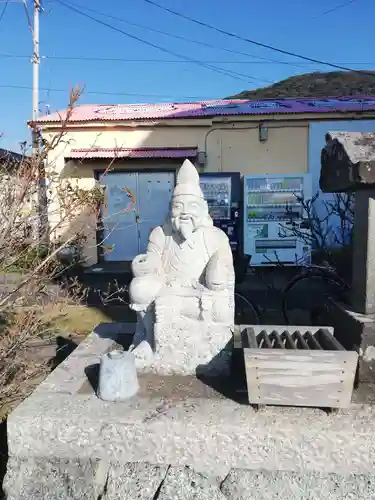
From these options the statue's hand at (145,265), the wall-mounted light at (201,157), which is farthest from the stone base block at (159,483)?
the wall-mounted light at (201,157)

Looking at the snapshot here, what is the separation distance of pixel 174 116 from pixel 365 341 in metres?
6.68

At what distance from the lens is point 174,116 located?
8117mm

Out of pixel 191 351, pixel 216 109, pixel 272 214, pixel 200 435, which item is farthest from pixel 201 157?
pixel 200 435

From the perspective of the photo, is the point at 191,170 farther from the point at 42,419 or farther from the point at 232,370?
the point at 42,419

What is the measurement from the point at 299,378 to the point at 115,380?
106 cm

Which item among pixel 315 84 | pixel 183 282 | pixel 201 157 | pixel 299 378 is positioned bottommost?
pixel 299 378

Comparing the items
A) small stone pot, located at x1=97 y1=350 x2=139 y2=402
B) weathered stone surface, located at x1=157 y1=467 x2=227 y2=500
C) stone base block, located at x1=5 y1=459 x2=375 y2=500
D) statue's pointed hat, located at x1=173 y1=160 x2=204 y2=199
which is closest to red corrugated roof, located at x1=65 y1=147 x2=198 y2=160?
statue's pointed hat, located at x1=173 y1=160 x2=204 y2=199

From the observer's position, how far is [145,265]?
8.86 ft

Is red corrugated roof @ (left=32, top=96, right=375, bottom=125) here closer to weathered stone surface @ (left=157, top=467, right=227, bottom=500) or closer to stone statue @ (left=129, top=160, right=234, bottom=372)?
stone statue @ (left=129, top=160, right=234, bottom=372)

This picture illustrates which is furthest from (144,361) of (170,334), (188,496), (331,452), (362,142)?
(362,142)

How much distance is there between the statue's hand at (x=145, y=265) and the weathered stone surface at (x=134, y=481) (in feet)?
3.85

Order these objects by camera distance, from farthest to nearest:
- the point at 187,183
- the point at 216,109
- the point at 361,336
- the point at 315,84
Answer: the point at 315,84, the point at 216,109, the point at 187,183, the point at 361,336

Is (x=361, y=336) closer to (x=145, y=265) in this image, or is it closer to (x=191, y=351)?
(x=191, y=351)

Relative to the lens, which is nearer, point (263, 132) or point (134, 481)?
point (134, 481)
